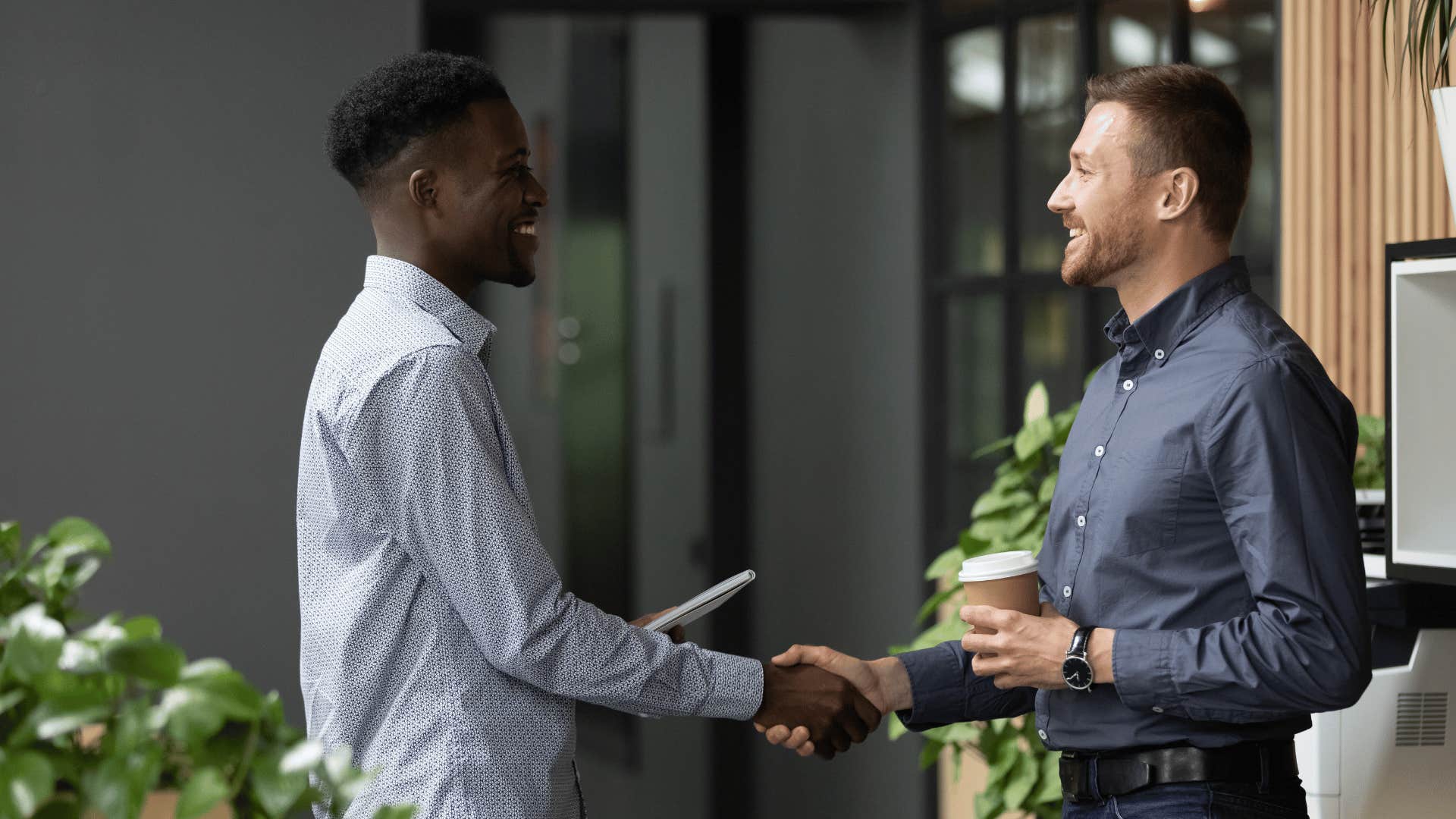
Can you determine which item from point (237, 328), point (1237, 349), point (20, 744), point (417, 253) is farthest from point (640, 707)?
point (237, 328)

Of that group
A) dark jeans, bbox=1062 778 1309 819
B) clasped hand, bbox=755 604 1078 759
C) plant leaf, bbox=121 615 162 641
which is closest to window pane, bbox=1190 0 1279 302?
clasped hand, bbox=755 604 1078 759

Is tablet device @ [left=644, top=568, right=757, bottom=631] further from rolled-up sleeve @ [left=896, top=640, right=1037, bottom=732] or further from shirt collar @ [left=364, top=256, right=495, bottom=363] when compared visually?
shirt collar @ [left=364, top=256, right=495, bottom=363]

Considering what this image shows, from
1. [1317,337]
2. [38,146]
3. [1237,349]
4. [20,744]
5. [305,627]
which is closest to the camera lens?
[20,744]

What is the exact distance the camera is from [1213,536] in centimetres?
160

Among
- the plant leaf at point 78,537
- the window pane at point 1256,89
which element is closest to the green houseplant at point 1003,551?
the window pane at point 1256,89

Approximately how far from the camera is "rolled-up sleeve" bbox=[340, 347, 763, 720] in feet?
5.32

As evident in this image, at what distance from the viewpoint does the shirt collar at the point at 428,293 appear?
1782mm

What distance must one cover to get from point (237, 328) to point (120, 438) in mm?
448

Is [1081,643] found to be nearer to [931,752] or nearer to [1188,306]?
[1188,306]

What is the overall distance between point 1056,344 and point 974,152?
70 centimetres

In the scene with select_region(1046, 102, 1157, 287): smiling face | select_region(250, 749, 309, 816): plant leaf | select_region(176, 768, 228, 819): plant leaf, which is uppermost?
select_region(1046, 102, 1157, 287): smiling face

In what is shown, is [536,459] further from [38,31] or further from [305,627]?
[305,627]

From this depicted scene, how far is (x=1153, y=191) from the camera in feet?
5.69

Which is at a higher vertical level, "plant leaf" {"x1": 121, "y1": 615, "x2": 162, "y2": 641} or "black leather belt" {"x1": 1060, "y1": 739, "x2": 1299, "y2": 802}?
"plant leaf" {"x1": 121, "y1": 615, "x2": 162, "y2": 641}
